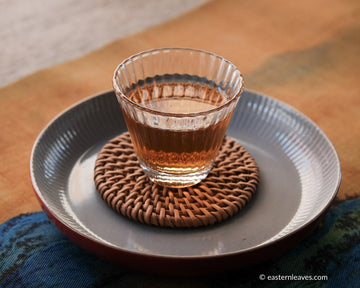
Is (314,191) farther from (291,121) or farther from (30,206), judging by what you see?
(30,206)

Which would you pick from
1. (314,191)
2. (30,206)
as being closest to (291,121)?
(314,191)

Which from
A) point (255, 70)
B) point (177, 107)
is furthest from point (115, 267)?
point (255, 70)

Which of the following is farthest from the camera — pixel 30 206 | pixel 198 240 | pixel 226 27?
pixel 226 27

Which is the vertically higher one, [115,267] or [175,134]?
[175,134]

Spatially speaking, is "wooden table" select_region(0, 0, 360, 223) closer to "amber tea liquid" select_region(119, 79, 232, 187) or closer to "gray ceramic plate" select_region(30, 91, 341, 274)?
"gray ceramic plate" select_region(30, 91, 341, 274)

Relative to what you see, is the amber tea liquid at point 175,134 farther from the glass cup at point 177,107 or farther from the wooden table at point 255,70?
the wooden table at point 255,70

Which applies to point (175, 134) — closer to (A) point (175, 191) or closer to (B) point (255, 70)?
(A) point (175, 191)
